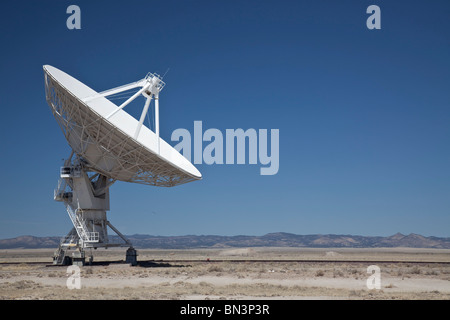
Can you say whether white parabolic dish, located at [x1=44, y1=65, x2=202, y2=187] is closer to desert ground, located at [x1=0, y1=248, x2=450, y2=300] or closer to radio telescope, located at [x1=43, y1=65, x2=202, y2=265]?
radio telescope, located at [x1=43, y1=65, x2=202, y2=265]

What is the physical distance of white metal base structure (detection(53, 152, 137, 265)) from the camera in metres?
36.8

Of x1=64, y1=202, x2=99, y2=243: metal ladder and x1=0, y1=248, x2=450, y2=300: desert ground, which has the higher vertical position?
x1=64, y1=202, x2=99, y2=243: metal ladder

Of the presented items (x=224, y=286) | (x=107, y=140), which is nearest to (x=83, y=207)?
(x=107, y=140)

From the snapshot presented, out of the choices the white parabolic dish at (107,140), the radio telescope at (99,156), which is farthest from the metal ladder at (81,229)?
the white parabolic dish at (107,140)

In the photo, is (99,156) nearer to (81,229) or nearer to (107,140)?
(107,140)

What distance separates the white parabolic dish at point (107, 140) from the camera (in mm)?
30716

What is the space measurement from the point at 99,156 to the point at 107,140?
2838 millimetres

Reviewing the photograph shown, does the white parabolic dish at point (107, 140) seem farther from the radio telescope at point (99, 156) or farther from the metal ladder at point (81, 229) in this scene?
the metal ladder at point (81, 229)

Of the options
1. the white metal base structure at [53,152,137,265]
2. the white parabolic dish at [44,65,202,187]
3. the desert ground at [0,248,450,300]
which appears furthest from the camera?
the white metal base structure at [53,152,137,265]

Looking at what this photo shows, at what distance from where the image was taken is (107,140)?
107ft

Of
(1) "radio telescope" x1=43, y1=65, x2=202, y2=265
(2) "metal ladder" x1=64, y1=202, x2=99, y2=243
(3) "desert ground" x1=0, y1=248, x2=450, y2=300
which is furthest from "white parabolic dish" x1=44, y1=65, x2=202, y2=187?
(3) "desert ground" x1=0, y1=248, x2=450, y2=300

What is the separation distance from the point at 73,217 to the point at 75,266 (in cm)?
370
